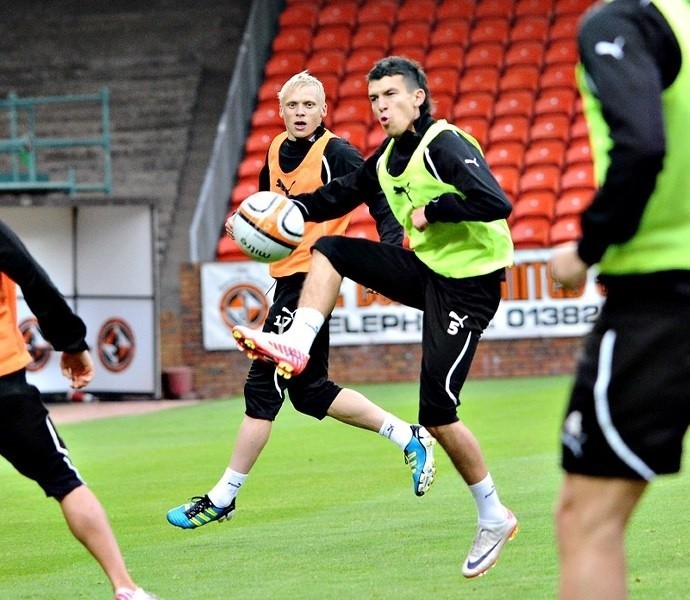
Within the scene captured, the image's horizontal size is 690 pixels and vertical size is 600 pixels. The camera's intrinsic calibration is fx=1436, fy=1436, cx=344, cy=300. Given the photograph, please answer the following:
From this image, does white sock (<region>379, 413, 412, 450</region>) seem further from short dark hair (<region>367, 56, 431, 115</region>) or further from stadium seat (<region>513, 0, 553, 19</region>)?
stadium seat (<region>513, 0, 553, 19</region>)

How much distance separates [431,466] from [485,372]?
11988 mm

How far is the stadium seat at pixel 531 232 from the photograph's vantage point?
20234 mm

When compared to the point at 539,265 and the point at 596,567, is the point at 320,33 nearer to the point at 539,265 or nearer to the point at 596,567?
the point at 539,265

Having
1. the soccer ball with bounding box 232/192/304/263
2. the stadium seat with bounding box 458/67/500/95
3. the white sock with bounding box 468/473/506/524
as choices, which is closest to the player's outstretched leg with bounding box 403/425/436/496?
the white sock with bounding box 468/473/506/524

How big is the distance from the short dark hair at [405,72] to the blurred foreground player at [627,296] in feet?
9.94

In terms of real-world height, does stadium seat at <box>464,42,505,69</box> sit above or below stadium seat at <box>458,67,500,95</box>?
above

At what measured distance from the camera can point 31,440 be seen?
5.13 meters

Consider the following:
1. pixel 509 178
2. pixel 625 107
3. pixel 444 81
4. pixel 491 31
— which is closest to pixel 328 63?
pixel 444 81

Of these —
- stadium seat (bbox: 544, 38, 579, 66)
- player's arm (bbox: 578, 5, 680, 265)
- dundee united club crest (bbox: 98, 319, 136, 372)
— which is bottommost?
dundee united club crest (bbox: 98, 319, 136, 372)

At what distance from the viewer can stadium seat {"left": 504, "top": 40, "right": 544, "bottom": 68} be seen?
2344 cm

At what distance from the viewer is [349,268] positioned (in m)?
6.42

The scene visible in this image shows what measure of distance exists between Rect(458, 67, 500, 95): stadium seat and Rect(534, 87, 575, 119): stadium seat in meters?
0.90

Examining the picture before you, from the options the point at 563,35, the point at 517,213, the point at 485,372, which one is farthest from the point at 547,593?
the point at 563,35

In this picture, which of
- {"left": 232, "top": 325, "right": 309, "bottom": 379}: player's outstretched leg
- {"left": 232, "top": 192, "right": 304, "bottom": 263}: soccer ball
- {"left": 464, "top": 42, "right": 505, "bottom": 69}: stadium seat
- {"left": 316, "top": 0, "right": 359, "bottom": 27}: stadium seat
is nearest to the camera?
{"left": 232, "top": 325, "right": 309, "bottom": 379}: player's outstretched leg
